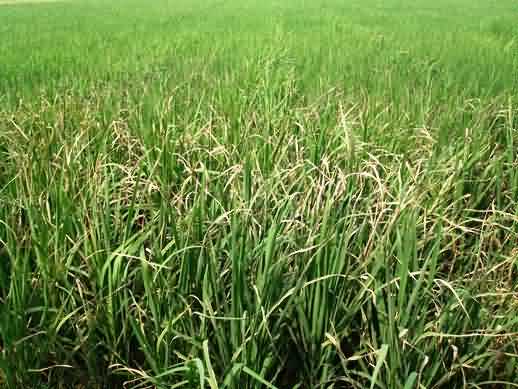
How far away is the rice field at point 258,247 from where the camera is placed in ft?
2.55

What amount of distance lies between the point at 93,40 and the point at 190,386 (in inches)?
169

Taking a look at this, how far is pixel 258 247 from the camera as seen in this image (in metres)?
0.84

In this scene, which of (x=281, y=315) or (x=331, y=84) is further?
(x=331, y=84)

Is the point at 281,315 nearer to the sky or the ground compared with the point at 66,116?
nearer to the ground

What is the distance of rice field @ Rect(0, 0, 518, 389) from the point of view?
0.78 metres

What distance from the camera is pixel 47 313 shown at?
899 millimetres

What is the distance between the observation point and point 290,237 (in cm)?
87

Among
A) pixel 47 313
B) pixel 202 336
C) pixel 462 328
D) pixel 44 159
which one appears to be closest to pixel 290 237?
pixel 202 336

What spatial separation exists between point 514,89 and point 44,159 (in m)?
2.35

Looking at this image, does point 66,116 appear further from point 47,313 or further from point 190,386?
point 190,386

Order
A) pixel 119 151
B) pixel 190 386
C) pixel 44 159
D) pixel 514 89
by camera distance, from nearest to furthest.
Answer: pixel 190 386 < pixel 44 159 < pixel 119 151 < pixel 514 89

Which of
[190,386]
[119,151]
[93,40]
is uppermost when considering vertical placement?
[93,40]

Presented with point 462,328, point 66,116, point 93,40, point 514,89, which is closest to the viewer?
point 462,328

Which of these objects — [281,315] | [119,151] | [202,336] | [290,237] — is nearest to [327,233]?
[290,237]
